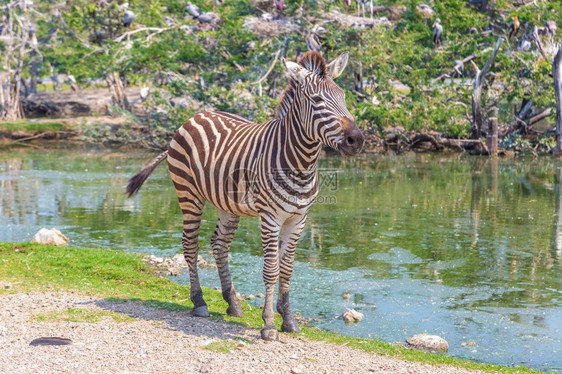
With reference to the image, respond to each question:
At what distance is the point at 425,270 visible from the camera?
33.3 feet

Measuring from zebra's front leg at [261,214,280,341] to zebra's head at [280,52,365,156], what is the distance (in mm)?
956

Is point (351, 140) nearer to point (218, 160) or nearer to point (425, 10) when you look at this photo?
point (218, 160)

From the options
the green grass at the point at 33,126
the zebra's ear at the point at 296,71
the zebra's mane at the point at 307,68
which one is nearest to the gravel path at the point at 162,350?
the zebra's mane at the point at 307,68

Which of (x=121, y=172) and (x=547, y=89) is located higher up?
(x=547, y=89)

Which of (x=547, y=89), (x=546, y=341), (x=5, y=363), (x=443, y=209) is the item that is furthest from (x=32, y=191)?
(x=547, y=89)

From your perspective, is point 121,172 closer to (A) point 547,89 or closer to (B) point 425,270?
(B) point 425,270

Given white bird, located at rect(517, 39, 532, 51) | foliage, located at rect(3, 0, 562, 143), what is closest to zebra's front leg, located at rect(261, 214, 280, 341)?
foliage, located at rect(3, 0, 562, 143)

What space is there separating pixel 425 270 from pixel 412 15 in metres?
21.0

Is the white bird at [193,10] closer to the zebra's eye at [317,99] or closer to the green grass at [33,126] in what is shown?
the green grass at [33,126]

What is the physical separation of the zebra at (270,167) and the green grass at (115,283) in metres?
0.41

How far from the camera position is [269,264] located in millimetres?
7074

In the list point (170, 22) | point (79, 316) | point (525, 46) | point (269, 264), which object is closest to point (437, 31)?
point (525, 46)

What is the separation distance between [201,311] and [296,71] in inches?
110

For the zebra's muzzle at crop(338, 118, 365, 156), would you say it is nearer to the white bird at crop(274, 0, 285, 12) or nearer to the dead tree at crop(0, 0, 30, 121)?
the white bird at crop(274, 0, 285, 12)
